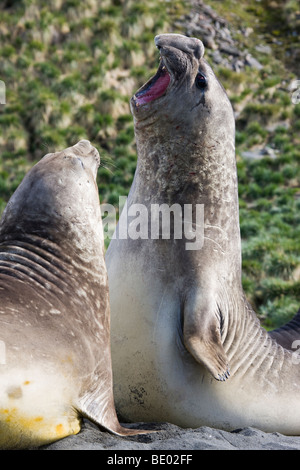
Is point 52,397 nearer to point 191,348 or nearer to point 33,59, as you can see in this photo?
point 191,348

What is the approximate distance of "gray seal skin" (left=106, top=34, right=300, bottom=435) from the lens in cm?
367

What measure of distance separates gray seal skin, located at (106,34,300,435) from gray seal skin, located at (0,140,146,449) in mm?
458

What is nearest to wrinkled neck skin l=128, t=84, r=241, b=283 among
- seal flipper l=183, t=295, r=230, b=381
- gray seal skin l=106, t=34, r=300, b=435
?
gray seal skin l=106, t=34, r=300, b=435

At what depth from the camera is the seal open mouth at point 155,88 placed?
398 centimetres

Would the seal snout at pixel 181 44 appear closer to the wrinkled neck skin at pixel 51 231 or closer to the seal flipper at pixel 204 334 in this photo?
the wrinkled neck skin at pixel 51 231

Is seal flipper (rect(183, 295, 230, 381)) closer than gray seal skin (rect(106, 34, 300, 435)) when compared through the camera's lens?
Yes

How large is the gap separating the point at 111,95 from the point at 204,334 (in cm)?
1578

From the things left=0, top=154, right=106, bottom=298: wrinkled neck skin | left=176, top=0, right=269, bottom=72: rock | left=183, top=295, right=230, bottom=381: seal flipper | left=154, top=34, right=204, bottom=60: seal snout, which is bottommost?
left=183, top=295, right=230, bottom=381: seal flipper

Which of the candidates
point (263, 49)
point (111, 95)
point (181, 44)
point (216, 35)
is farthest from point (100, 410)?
point (263, 49)

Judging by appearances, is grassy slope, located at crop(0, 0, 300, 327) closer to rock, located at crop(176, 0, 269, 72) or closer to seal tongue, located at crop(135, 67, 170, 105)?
rock, located at crop(176, 0, 269, 72)

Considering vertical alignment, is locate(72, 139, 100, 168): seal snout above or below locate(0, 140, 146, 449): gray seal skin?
above

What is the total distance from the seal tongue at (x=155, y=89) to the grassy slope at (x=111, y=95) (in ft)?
29.2

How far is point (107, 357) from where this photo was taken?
327 centimetres
